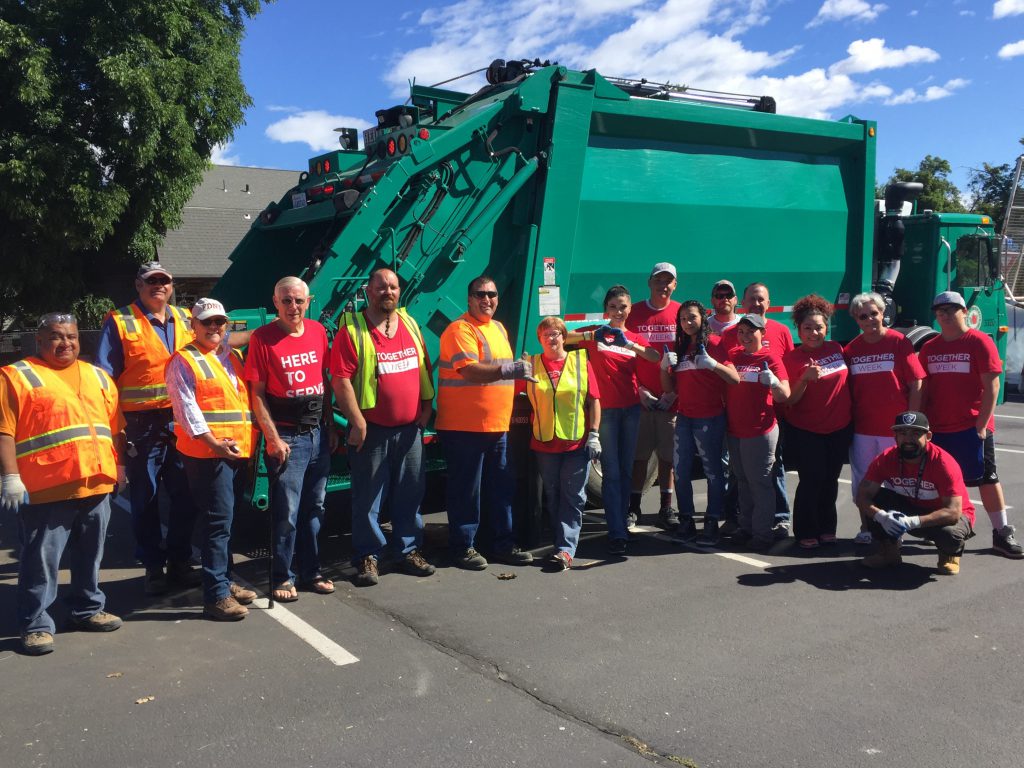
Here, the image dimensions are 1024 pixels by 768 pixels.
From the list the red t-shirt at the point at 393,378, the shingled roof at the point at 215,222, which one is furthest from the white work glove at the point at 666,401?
the shingled roof at the point at 215,222

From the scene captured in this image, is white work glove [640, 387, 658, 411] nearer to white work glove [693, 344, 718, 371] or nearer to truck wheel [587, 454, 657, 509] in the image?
white work glove [693, 344, 718, 371]

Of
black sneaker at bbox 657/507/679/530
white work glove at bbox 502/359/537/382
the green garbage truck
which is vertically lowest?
black sneaker at bbox 657/507/679/530

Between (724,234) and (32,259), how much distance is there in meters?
11.3

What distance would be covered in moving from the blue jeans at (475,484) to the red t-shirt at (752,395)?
4.93 ft

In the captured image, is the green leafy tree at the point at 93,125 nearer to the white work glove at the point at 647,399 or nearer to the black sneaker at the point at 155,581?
the black sneaker at the point at 155,581

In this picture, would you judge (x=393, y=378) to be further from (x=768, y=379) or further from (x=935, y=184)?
(x=935, y=184)

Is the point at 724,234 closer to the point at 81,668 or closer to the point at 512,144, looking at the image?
the point at 512,144

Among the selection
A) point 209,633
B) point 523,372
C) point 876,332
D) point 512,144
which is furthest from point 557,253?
point 209,633

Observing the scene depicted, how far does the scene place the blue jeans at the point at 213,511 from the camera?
461cm

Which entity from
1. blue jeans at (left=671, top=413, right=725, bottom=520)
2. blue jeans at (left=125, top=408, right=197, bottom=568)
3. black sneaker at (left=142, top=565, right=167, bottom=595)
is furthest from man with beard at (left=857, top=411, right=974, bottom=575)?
black sneaker at (left=142, top=565, right=167, bottom=595)

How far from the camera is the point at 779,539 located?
5.88 metres

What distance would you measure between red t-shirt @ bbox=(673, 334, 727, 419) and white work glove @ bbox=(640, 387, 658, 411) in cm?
22

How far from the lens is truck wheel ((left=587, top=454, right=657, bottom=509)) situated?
6594mm

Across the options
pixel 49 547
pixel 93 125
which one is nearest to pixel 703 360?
pixel 49 547
